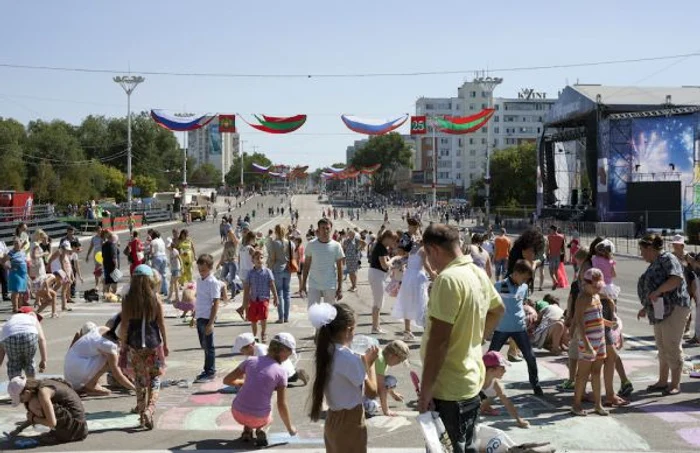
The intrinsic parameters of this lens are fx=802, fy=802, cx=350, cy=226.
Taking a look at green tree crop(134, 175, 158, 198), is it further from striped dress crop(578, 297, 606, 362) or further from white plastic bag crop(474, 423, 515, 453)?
white plastic bag crop(474, 423, 515, 453)

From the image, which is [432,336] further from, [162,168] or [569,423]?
[162,168]

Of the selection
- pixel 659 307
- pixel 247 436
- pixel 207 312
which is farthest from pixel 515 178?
pixel 247 436

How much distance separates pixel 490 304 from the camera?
199 inches

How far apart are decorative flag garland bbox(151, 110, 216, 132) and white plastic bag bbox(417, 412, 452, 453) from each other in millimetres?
30047

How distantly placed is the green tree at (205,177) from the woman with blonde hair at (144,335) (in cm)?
17226

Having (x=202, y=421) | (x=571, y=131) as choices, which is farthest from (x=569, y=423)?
(x=571, y=131)

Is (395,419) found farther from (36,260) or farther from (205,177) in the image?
(205,177)

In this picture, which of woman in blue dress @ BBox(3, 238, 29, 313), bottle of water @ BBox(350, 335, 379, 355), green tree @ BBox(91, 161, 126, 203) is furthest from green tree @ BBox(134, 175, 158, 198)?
bottle of water @ BBox(350, 335, 379, 355)

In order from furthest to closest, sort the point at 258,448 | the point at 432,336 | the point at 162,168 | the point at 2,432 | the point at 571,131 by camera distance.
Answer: the point at 162,168 < the point at 571,131 < the point at 2,432 < the point at 258,448 < the point at 432,336

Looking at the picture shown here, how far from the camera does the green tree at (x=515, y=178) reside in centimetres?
8762

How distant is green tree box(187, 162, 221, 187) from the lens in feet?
598

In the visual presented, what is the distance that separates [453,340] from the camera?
4566mm

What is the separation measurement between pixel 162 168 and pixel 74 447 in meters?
128

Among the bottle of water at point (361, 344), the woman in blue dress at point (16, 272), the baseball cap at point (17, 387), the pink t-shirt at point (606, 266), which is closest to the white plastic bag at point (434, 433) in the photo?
the bottle of water at point (361, 344)
